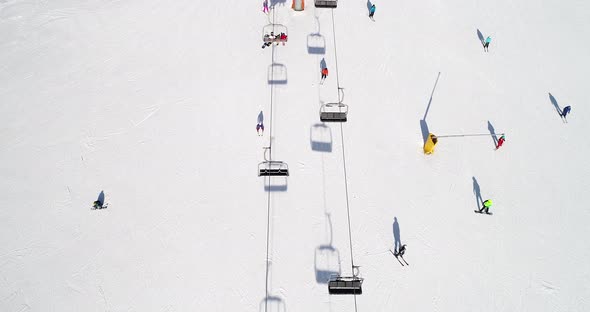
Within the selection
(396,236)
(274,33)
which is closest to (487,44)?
(274,33)

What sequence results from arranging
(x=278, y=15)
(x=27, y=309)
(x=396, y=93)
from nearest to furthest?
(x=27, y=309) < (x=396, y=93) < (x=278, y=15)

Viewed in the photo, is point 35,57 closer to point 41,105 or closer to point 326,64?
point 41,105

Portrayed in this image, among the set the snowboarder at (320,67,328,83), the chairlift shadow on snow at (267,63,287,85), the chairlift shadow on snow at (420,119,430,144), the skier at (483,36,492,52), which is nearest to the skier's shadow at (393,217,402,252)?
the chairlift shadow on snow at (420,119,430,144)

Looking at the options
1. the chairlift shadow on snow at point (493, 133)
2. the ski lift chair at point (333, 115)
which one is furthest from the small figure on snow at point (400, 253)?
the chairlift shadow on snow at point (493, 133)

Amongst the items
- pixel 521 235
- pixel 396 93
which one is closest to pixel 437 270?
pixel 521 235

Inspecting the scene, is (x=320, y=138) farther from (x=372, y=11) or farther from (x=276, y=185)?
(x=372, y=11)
